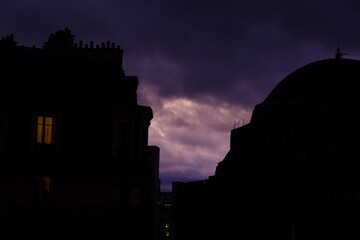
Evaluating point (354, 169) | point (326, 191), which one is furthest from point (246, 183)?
point (354, 169)

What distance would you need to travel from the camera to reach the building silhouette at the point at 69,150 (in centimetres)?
3519

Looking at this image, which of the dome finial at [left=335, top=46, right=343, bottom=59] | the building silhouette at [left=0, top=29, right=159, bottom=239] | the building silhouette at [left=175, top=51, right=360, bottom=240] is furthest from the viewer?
the dome finial at [left=335, top=46, right=343, bottom=59]

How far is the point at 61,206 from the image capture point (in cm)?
3544

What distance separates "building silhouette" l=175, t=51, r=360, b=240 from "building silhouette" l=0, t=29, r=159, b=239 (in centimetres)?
1424

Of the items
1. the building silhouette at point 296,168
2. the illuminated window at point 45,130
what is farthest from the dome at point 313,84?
the illuminated window at point 45,130

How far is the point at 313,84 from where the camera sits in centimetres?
6856

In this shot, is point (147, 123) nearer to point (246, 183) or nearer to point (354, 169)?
point (354, 169)

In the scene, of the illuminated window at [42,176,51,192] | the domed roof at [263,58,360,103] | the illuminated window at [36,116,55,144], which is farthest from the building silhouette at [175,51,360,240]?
the illuminated window at [42,176,51,192]

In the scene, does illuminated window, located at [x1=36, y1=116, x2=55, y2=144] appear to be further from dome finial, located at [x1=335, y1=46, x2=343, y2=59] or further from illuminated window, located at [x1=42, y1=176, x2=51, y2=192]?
dome finial, located at [x1=335, y1=46, x2=343, y2=59]

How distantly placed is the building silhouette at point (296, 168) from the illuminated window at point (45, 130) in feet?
65.5

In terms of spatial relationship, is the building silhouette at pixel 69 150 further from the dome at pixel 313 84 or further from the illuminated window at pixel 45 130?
the dome at pixel 313 84

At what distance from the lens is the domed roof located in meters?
65.2

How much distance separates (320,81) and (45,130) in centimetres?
3851

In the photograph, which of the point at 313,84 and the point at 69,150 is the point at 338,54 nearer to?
the point at 313,84
